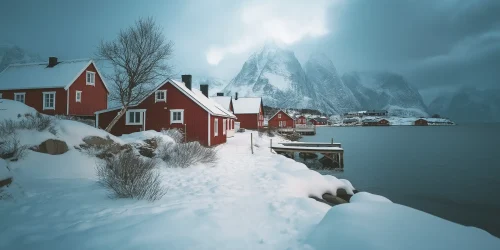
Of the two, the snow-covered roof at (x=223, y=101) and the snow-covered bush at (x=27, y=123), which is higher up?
the snow-covered roof at (x=223, y=101)

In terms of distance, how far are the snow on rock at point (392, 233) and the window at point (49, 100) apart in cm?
3074

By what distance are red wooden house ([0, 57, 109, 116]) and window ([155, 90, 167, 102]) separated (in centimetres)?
1063

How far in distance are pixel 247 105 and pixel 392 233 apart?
52102 millimetres

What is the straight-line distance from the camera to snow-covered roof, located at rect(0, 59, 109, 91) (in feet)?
82.9

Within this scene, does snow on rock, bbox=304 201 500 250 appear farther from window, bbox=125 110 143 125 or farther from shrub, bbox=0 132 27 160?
window, bbox=125 110 143 125

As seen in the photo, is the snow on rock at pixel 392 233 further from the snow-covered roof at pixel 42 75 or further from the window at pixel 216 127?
the snow-covered roof at pixel 42 75

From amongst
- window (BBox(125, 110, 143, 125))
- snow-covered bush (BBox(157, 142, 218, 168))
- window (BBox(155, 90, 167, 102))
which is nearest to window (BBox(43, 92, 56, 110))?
window (BBox(125, 110, 143, 125))

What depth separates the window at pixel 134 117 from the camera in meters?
22.9

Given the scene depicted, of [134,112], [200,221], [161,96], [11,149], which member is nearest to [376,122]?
[161,96]

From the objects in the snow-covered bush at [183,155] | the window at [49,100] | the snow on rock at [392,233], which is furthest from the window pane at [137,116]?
the snow on rock at [392,233]

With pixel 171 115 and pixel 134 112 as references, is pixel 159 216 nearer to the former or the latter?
pixel 171 115

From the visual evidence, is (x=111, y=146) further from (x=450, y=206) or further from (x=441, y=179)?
(x=441, y=179)

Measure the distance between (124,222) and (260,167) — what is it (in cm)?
878

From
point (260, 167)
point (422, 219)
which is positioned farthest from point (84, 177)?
point (422, 219)
